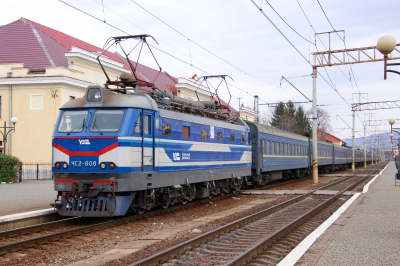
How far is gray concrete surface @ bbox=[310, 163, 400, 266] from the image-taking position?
6.92 m

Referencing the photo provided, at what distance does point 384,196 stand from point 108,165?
40.2ft

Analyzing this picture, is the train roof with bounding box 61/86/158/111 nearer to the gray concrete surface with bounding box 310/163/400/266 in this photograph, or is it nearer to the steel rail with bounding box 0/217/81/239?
the steel rail with bounding box 0/217/81/239

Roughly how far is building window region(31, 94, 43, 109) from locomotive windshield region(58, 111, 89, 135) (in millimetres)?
19513

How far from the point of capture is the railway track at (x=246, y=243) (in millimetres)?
7344

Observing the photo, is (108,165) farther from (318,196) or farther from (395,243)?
(318,196)

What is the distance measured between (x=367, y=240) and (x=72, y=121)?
788cm

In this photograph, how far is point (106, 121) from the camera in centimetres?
1105

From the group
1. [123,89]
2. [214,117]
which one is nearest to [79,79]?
[214,117]

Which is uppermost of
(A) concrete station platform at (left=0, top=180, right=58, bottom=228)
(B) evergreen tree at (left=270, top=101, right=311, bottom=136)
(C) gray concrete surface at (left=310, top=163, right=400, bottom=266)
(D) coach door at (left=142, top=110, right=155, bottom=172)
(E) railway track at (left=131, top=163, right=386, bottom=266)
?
(B) evergreen tree at (left=270, top=101, right=311, bottom=136)

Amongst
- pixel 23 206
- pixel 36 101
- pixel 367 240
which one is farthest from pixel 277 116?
pixel 367 240

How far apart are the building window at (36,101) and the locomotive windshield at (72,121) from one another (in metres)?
19.5

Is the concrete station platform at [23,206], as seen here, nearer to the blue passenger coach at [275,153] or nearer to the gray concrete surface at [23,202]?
the gray concrete surface at [23,202]

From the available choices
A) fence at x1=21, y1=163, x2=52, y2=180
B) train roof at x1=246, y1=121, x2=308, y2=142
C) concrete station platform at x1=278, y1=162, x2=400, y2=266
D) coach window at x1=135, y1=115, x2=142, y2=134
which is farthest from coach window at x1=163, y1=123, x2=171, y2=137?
fence at x1=21, y1=163, x2=52, y2=180

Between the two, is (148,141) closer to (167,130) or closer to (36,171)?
(167,130)
